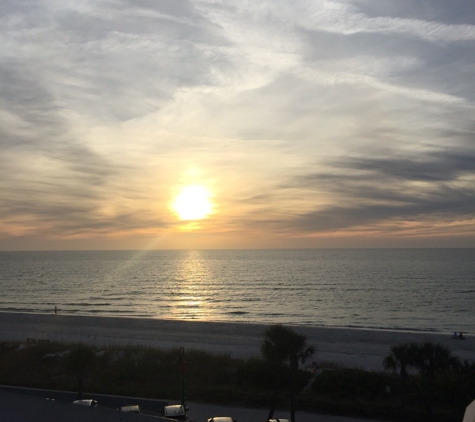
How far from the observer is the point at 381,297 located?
80.4m

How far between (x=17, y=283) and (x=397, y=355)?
357ft

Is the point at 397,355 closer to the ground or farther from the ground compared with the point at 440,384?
farther from the ground

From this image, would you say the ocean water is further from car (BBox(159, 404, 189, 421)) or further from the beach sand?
car (BBox(159, 404, 189, 421))

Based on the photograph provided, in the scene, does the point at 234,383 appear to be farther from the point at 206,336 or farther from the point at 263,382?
the point at 206,336

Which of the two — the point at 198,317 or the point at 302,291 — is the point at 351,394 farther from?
the point at 302,291

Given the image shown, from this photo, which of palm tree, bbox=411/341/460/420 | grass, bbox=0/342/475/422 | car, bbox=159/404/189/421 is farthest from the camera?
grass, bbox=0/342/475/422

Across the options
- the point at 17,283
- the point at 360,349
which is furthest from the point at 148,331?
the point at 17,283

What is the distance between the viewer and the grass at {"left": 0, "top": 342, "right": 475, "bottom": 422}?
2083cm

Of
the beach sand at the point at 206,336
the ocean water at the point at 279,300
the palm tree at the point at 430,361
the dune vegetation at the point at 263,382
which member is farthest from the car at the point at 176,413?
the ocean water at the point at 279,300

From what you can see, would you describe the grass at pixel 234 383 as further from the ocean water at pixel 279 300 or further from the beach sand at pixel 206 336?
the ocean water at pixel 279 300

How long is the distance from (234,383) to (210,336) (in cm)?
2343

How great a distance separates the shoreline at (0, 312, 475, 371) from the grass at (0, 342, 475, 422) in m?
9.34

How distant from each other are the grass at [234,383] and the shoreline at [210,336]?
368 inches

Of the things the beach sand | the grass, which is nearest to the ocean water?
the beach sand
